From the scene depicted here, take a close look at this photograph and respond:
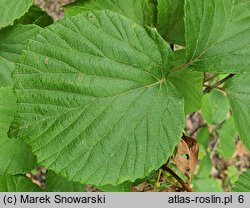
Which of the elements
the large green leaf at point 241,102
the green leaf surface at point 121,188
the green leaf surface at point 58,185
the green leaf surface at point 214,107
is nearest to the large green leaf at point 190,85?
the large green leaf at point 241,102

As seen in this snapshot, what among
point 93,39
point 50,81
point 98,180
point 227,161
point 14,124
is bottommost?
point 98,180

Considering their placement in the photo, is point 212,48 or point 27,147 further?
point 27,147

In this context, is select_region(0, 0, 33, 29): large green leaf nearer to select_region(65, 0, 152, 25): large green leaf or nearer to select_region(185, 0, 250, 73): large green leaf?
select_region(65, 0, 152, 25): large green leaf

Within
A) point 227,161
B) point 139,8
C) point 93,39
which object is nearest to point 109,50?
point 93,39

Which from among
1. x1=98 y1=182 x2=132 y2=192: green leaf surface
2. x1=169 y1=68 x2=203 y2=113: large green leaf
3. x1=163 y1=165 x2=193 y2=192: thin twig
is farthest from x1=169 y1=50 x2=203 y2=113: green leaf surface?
x1=98 y1=182 x2=132 y2=192: green leaf surface

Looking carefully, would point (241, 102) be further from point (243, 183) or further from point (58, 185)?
point (58, 185)

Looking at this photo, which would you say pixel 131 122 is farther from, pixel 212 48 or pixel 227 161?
pixel 227 161

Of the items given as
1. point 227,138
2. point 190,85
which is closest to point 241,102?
point 190,85
